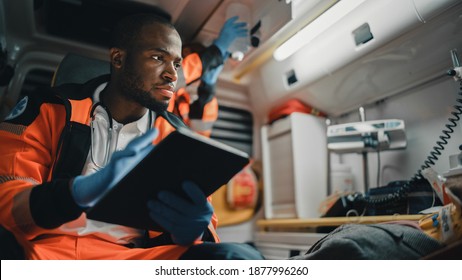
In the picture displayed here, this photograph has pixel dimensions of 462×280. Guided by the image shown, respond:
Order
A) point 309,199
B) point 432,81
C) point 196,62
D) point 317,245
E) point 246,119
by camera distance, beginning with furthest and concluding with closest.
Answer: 1. point 246,119
2. point 309,199
3. point 196,62
4. point 432,81
5. point 317,245

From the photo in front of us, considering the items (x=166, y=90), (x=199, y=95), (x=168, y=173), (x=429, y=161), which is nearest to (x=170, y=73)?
(x=166, y=90)

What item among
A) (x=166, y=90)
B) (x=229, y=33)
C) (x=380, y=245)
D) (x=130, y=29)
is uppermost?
(x=229, y=33)

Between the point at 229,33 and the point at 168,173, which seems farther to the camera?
the point at 229,33

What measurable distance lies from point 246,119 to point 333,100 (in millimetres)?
454

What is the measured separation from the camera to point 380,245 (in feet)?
2.79

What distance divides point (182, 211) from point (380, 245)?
1.64ft

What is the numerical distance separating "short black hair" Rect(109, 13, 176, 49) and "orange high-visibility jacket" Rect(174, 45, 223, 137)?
0.23 m

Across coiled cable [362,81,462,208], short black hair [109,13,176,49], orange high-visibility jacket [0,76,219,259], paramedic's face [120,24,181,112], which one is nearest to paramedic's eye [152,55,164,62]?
paramedic's face [120,24,181,112]

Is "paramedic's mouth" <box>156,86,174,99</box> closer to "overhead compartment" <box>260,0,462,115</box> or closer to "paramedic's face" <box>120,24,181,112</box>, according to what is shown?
"paramedic's face" <box>120,24,181,112</box>

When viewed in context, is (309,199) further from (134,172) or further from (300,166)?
(134,172)

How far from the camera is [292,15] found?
4.66 feet

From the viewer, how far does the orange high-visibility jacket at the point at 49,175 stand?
87cm

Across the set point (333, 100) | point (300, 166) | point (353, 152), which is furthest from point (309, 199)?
point (333, 100)

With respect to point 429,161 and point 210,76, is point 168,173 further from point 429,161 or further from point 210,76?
point 429,161
